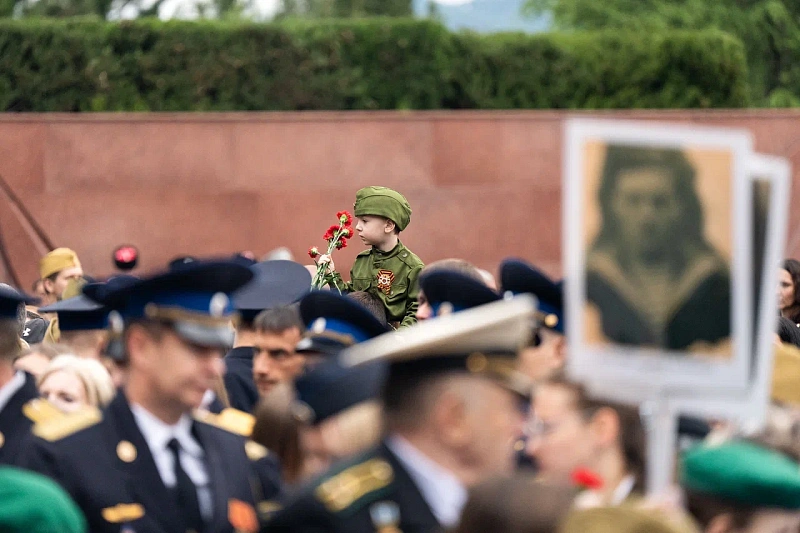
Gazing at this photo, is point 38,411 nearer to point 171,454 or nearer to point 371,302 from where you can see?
point 171,454

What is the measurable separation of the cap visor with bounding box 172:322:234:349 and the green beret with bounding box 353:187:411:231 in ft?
15.1

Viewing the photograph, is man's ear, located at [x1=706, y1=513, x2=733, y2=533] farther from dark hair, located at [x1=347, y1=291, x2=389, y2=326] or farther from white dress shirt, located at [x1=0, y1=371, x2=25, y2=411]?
dark hair, located at [x1=347, y1=291, x2=389, y2=326]

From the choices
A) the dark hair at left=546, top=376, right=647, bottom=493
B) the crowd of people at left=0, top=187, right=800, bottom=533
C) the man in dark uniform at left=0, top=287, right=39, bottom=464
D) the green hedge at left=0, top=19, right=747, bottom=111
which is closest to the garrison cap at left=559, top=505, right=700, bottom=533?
the crowd of people at left=0, top=187, right=800, bottom=533

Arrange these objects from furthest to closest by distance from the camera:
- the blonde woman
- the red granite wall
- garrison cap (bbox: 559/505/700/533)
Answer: the red granite wall, the blonde woman, garrison cap (bbox: 559/505/700/533)

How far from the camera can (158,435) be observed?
3625 millimetres

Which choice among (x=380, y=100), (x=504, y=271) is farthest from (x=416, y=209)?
(x=504, y=271)

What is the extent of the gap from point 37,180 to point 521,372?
13588 millimetres

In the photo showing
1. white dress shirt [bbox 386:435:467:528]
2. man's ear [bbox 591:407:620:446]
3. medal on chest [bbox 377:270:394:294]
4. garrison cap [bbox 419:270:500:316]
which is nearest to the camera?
white dress shirt [bbox 386:435:467:528]

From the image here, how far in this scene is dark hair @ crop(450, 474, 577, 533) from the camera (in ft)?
8.11

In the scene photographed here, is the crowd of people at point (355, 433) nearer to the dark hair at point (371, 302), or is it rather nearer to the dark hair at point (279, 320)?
the dark hair at point (279, 320)

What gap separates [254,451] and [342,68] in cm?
1505

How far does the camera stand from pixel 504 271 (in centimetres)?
516

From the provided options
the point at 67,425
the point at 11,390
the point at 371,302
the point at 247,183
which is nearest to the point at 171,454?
the point at 67,425

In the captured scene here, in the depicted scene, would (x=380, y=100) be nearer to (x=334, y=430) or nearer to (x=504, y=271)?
(x=504, y=271)
